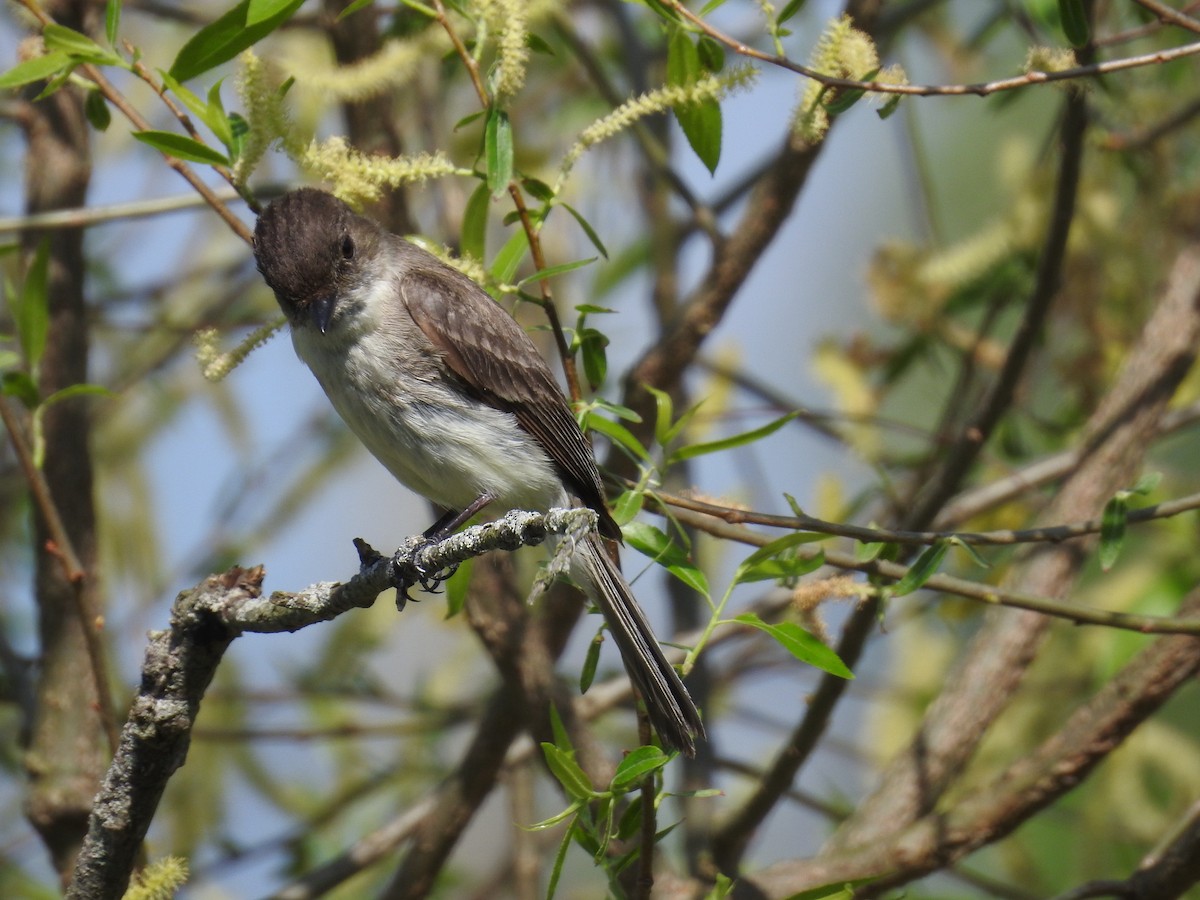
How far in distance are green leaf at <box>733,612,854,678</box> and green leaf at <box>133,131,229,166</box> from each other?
3.93 feet

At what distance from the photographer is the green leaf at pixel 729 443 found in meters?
2.48

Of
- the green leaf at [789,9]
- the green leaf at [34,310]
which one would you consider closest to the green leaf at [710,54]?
the green leaf at [789,9]

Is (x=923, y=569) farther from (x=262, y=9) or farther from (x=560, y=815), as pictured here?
(x=262, y=9)

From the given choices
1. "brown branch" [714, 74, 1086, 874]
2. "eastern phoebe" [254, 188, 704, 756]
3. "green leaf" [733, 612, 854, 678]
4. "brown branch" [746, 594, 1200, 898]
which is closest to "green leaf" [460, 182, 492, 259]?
"eastern phoebe" [254, 188, 704, 756]

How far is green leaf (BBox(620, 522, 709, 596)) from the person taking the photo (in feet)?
7.69

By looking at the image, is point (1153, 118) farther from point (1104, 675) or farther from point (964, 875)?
point (964, 875)

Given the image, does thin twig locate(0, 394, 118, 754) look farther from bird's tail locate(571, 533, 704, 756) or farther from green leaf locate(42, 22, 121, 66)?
bird's tail locate(571, 533, 704, 756)

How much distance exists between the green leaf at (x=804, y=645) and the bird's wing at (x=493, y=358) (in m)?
0.81

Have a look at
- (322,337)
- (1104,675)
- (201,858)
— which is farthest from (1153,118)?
(201,858)

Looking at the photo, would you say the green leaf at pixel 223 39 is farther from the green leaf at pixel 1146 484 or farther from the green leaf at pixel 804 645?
the green leaf at pixel 1146 484

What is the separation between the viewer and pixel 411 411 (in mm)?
2914

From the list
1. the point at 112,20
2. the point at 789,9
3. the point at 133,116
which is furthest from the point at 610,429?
the point at 112,20

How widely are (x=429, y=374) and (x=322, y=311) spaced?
0.85 ft

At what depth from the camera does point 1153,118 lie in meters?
3.94
